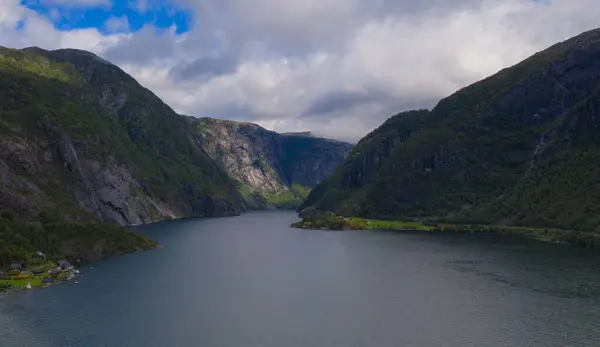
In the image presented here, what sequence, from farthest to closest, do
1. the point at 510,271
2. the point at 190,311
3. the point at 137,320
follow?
the point at 510,271, the point at 190,311, the point at 137,320

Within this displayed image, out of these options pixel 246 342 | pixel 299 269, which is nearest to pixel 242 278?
pixel 299 269

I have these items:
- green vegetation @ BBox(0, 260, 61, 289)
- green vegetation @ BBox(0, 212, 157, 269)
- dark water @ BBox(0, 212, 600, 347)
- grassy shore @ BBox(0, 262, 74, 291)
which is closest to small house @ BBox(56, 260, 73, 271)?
green vegetation @ BBox(0, 260, 61, 289)

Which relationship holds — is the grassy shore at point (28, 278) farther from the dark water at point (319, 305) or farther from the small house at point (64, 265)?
the dark water at point (319, 305)

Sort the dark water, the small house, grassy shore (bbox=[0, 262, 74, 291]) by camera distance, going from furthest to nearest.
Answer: the small house < grassy shore (bbox=[0, 262, 74, 291]) < the dark water

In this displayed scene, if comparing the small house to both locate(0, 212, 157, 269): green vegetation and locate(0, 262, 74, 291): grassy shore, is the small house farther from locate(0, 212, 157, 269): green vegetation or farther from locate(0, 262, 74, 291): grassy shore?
locate(0, 212, 157, 269): green vegetation

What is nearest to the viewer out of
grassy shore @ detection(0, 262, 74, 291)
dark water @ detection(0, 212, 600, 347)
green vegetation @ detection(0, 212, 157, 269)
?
dark water @ detection(0, 212, 600, 347)

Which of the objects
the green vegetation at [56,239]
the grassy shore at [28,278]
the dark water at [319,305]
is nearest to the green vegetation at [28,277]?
the grassy shore at [28,278]

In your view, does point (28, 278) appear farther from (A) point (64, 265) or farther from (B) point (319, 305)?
(B) point (319, 305)

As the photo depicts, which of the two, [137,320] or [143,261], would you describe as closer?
[137,320]

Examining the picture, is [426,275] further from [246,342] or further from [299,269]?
[246,342]
